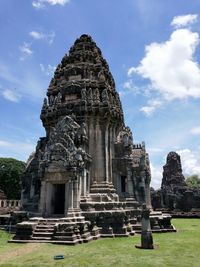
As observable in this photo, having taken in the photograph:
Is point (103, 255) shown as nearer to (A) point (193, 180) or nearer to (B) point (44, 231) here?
(B) point (44, 231)

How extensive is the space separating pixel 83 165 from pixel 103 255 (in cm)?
862

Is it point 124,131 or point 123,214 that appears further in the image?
point 124,131

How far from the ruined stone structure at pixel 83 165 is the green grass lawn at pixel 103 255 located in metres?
1.65

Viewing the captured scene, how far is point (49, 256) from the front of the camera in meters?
12.1

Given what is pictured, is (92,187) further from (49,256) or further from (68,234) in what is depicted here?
(49,256)

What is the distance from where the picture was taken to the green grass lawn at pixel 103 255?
10922mm

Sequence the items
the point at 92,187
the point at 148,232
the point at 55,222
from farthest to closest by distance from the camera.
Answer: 1. the point at 92,187
2. the point at 55,222
3. the point at 148,232

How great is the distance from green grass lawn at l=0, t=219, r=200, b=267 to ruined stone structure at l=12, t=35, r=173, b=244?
65.0 inches

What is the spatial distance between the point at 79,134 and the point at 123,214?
7590mm

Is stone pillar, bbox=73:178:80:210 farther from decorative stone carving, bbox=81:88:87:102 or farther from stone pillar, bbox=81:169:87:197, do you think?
decorative stone carving, bbox=81:88:87:102

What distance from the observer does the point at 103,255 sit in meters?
12.5

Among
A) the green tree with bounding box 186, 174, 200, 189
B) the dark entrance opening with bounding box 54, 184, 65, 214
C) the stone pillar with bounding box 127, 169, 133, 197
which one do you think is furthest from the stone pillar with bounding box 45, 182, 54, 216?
the green tree with bounding box 186, 174, 200, 189

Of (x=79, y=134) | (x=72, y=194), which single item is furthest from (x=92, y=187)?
(x=79, y=134)

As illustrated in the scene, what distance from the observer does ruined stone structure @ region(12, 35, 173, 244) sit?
1835 cm
